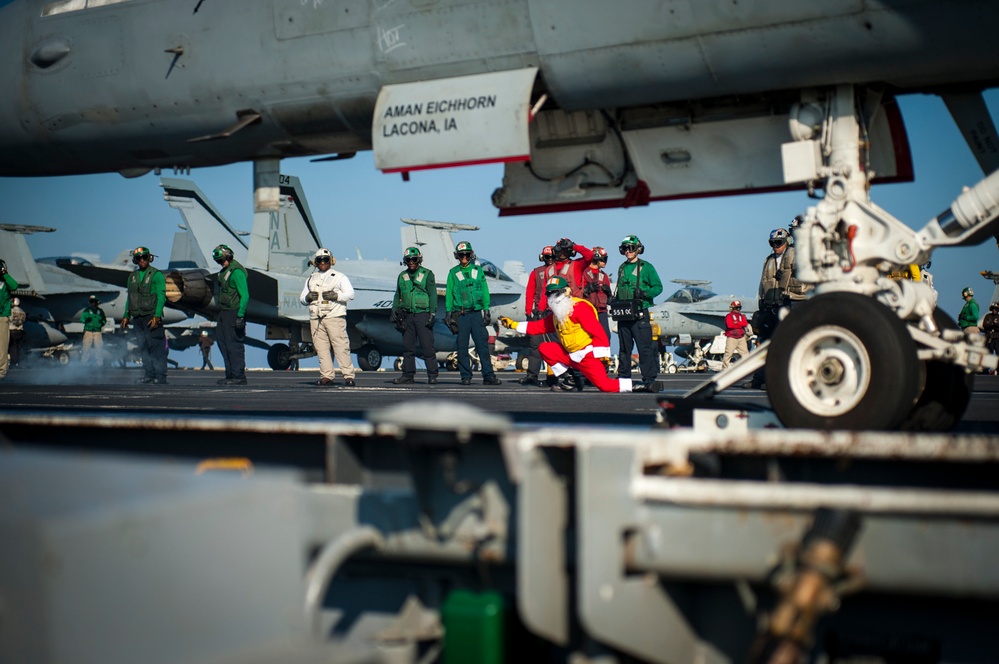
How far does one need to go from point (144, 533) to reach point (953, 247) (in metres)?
4.49

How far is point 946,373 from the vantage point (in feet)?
17.3

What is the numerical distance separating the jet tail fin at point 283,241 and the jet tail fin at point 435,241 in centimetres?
559

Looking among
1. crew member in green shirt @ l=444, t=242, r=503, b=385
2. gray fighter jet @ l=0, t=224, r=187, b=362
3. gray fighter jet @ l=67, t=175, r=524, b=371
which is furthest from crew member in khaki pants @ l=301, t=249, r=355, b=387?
gray fighter jet @ l=0, t=224, r=187, b=362

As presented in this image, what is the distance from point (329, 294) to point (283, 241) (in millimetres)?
14893

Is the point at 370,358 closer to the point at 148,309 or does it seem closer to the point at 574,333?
the point at 148,309

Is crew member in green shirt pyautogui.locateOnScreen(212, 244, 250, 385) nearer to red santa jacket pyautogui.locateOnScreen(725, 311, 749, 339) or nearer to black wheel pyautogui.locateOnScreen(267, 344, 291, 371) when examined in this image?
red santa jacket pyautogui.locateOnScreen(725, 311, 749, 339)

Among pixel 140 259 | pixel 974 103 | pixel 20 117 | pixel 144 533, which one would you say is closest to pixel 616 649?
pixel 144 533

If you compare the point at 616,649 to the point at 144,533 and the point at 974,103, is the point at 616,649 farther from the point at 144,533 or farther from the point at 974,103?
the point at 974,103

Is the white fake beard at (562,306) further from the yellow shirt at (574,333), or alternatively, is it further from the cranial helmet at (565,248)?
the cranial helmet at (565,248)

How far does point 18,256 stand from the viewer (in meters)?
39.8

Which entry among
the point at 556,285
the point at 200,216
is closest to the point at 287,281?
the point at 200,216

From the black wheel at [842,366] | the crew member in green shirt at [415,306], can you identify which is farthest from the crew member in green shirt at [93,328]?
the black wheel at [842,366]

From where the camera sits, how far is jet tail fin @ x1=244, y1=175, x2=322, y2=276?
29.7 metres

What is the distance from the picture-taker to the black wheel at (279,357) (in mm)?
31891
